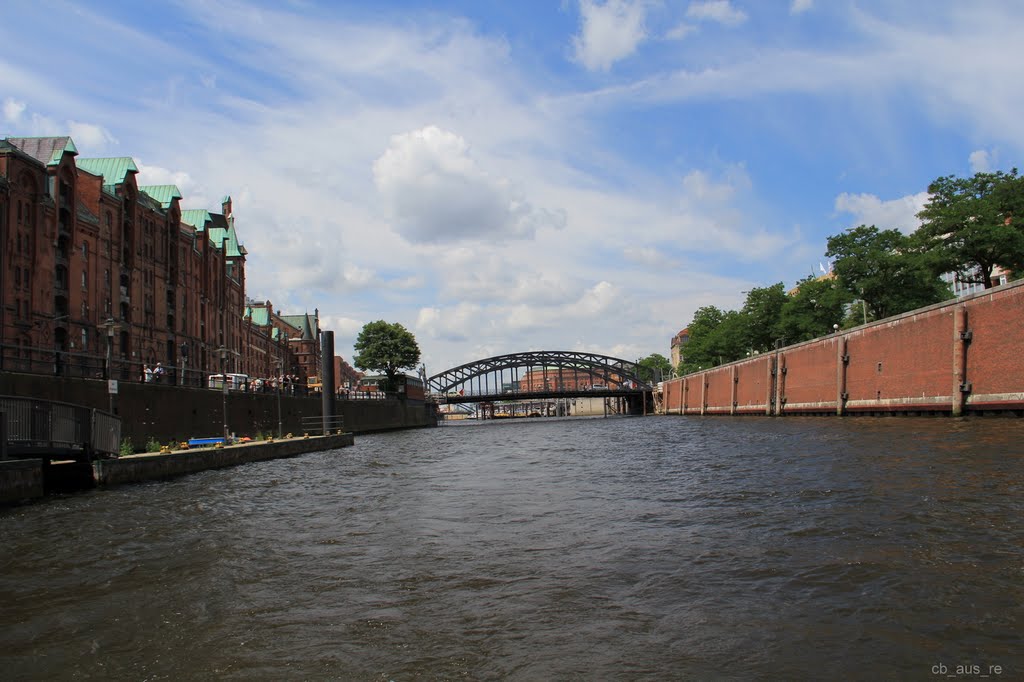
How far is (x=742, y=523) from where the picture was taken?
1307 centimetres

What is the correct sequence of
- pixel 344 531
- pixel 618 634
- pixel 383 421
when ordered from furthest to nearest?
pixel 383 421, pixel 344 531, pixel 618 634

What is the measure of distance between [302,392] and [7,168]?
100 feet

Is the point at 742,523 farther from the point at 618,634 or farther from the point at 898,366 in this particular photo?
the point at 898,366

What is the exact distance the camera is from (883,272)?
58531 mm

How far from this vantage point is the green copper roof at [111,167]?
61.8 metres

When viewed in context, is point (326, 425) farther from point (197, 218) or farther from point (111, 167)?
point (197, 218)

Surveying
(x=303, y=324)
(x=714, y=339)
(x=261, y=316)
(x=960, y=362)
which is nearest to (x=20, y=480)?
(x=960, y=362)

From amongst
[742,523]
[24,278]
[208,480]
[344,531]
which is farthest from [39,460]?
[24,278]

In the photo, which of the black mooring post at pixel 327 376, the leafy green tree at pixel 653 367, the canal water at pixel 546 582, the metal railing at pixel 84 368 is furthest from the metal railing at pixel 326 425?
the leafy green tree at pixel 653 367

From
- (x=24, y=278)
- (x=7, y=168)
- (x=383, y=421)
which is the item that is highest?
(x=7, y=168)

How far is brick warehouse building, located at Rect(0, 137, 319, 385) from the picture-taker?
46.4 metres

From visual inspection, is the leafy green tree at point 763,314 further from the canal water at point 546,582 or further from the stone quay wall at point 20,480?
the stone quay wall at point 20,480

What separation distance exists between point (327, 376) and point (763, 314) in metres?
56.2

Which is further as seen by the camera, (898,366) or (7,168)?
(7,168)
